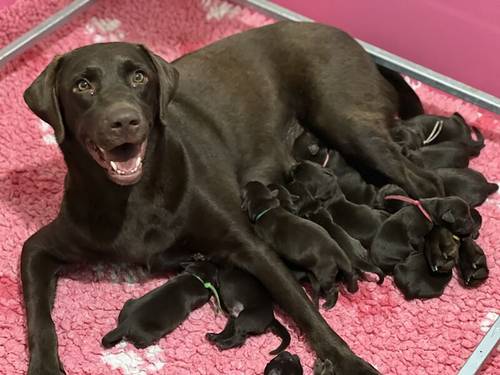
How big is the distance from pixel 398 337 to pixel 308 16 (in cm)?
199

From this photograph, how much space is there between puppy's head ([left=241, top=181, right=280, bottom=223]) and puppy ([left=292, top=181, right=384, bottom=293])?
134 mm

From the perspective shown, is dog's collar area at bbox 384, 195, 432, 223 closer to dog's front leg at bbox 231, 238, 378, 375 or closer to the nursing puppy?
the nursing puppy

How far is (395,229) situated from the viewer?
9.74 ft

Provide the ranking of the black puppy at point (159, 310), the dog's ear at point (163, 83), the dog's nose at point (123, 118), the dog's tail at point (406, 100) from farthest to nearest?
the dog's tail at point (406, 100) → the black puppy at point (159, 310) → the dog's ear at point (163, 83) → the dog's nose at point (123, 118)

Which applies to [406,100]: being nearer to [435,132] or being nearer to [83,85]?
[435,132]

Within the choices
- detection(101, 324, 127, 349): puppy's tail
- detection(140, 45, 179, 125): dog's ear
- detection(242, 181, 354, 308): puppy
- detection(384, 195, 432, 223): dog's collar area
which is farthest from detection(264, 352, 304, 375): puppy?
detection(140, 45, 179, 125): dog's ear

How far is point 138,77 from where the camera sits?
2572 mm

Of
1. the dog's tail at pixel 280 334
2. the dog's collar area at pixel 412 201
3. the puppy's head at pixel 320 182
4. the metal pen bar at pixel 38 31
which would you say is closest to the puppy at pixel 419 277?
the dog's collar area at pixel 412 201

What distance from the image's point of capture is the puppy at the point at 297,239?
2.79 metres

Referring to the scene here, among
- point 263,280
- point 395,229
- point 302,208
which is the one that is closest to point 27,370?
point 263,280

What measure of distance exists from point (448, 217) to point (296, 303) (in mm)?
622

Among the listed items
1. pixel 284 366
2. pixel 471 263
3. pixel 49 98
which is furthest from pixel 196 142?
pixel 471 263

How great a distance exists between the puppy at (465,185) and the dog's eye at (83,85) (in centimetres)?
146

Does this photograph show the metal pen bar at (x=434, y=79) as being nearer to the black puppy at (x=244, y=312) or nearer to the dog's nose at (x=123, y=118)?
the black puppy at (x=244, y=312)
